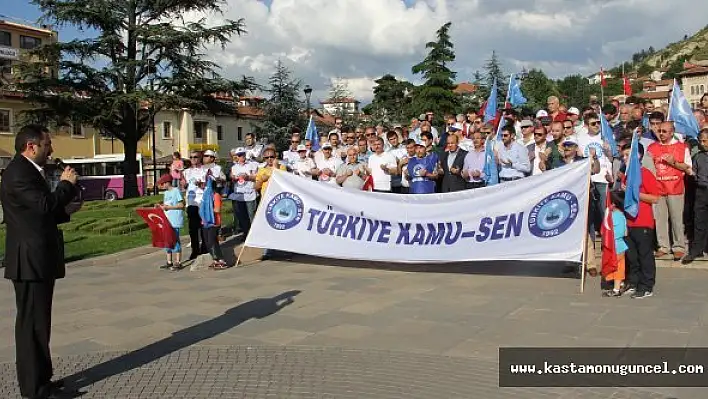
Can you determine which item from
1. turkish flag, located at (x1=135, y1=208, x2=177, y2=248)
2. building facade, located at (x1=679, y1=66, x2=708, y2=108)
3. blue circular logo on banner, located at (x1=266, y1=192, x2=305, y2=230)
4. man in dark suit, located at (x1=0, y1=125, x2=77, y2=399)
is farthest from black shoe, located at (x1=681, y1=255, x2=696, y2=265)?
building facade, located at (x1=679, y1=66, x2=708, y2=108)

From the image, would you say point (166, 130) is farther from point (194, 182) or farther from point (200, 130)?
point (194, 182)

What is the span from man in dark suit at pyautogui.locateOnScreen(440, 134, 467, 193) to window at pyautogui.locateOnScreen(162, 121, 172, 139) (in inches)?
2598

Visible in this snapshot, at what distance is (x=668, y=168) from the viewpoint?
9031mm

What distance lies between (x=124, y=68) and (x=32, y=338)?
3560cm

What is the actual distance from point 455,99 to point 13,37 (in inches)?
2297

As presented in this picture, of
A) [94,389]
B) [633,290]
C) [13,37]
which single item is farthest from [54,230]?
[13,37]

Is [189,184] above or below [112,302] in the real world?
above

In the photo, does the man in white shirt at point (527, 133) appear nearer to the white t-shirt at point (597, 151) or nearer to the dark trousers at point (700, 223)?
the white t-shirt at point (597, 151)

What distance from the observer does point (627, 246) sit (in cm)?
755

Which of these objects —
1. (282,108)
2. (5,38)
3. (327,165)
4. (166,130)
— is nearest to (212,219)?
(327,165)

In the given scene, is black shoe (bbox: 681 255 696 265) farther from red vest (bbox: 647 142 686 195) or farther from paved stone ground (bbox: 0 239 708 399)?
red vest (bbox: 647 142 686 195)

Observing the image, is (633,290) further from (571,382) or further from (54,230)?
(54,230)

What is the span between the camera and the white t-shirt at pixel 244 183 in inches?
478

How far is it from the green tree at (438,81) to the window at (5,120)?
35.4 metres
